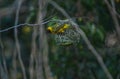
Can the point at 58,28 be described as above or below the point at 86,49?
above

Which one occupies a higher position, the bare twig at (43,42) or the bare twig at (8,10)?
the bare twig at (8,10)

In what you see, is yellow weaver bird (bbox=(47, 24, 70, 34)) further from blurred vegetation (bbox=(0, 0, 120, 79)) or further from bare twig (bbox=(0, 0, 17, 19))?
bare twig (bbox=(0, 0, 17, 19))

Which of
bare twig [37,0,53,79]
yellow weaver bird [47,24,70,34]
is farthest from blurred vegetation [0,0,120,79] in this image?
yellow weaver bird [47,24,70,34]

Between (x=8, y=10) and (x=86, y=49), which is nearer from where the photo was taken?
(x=86, y=49)

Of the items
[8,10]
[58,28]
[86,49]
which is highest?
[8,10]

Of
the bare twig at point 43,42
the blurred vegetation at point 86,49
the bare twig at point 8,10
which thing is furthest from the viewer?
the bare twig at point 8,10

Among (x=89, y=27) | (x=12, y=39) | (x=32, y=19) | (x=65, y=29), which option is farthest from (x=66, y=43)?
(x=12, y=39)

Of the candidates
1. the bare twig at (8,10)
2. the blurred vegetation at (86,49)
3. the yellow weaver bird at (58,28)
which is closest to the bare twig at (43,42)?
the blurred vegetation at (86,49)

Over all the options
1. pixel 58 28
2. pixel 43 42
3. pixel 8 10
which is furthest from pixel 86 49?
pixel 8 10

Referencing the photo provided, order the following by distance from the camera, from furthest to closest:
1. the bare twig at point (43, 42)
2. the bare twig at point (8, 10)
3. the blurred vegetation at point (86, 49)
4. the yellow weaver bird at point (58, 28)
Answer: the bare twig at point (8, 10)
the blurred vegetation at point (86, 49)
the bare twig at point (43, 42)
the yellow weaver bird at point (58, 28)

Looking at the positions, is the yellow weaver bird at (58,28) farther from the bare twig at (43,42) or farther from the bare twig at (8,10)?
the bare twig at (8,10)

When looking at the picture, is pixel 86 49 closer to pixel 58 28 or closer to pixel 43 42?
pixel 43 42
